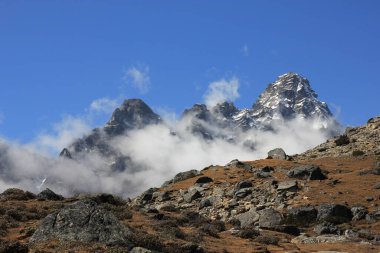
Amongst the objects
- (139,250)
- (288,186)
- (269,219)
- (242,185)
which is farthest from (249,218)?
(139,250)

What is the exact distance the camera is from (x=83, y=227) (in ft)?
89.5

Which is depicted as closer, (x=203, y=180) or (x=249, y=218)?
(x=249, y=218)

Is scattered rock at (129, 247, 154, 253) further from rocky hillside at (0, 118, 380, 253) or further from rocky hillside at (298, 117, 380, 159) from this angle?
rocky hillside at (298, 117, 380, 159)

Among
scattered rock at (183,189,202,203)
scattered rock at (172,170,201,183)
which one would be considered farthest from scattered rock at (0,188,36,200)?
scattered rock at (172,170,201,183)

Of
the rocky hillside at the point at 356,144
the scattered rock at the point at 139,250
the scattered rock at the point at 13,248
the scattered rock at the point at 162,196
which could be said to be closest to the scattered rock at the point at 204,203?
the scattered rock at the point at 162,196

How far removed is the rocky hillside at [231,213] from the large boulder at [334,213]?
0.10 metres

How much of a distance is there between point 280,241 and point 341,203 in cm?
1856

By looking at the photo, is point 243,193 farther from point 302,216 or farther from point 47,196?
point 47,196

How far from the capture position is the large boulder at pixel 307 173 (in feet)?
201

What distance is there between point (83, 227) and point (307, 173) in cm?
4061

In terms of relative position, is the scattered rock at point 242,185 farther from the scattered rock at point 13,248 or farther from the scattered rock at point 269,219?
the scattered rock at point 13,248

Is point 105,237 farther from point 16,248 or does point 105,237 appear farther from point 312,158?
point 312,158

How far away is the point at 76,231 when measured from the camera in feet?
88.5

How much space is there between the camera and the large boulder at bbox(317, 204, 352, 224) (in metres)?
47.3
